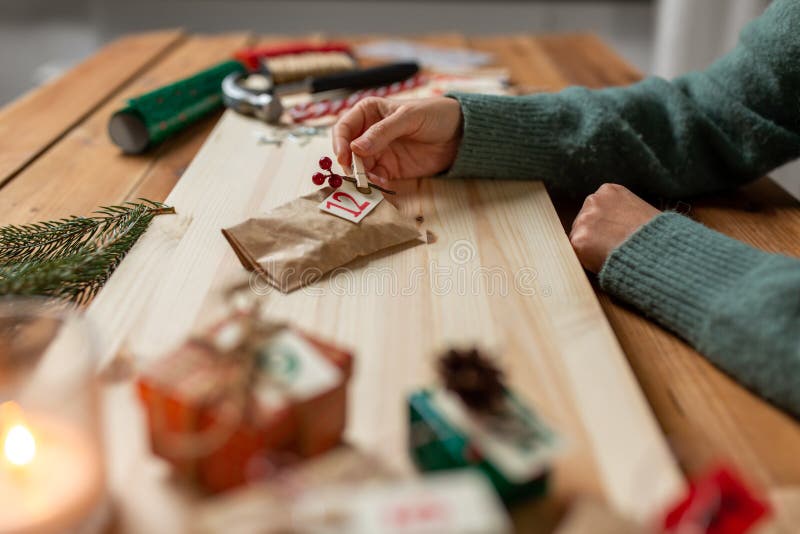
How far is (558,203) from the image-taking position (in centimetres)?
102

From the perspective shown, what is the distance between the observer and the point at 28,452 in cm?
46

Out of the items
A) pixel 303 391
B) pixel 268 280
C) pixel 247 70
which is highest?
pixel 303 391

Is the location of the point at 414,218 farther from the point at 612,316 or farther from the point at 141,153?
the point at 141,153

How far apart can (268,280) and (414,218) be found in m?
0.22

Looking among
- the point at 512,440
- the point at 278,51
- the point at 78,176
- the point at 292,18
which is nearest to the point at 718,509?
the point at 512,440

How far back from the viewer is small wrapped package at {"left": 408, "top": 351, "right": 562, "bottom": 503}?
1.48 ft

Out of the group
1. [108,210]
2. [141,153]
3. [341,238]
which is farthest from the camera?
[141,153]

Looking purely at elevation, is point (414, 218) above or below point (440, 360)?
below

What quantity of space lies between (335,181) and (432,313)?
0.24m

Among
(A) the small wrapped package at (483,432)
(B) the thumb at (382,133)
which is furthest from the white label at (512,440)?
(B) the thumb at (382,133)

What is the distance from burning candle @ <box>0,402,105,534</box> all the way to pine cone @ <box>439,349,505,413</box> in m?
0.22

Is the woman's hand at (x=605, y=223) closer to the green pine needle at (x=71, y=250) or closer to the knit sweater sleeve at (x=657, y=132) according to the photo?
the knit sweater sleeve at (x=657, y=132)

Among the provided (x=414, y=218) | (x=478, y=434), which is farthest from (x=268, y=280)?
(x=478, y=434)

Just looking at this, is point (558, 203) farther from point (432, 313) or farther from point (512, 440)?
point (512, 440)
